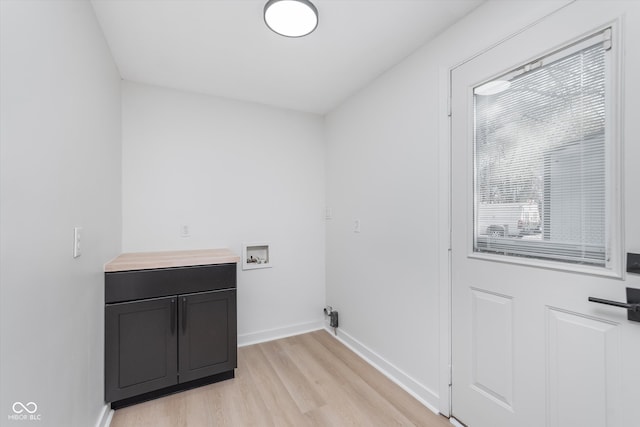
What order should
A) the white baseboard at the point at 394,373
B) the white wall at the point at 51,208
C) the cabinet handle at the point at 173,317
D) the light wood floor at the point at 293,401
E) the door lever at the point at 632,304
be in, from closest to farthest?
the white wall at the point at 51,208 < the door lever at the point at 632,304 < the light wood floor at the point at 293,401 < the white baseboard at the point at 394,373 < the cabinet handle at the point at 173,317

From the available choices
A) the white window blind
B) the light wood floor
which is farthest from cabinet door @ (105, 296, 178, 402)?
the white window blind

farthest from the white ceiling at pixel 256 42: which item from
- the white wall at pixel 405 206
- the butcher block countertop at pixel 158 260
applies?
the butcher block countertop at pixel 158 260

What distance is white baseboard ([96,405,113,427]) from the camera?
169 centimetres

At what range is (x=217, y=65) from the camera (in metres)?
2.22

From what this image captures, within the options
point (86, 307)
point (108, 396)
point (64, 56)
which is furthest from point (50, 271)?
point (108, 396)

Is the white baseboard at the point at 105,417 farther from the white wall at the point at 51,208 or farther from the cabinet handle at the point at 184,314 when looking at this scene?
the cabinet handle at the point at 184,314

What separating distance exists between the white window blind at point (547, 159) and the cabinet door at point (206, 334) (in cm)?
190

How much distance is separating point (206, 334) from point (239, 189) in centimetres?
140

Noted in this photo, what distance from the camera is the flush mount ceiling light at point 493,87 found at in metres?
1.52

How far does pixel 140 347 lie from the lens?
6.44 feet

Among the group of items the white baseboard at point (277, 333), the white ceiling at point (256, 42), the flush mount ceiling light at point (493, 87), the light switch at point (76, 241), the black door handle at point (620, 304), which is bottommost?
the white baseboard at point (277, 333)

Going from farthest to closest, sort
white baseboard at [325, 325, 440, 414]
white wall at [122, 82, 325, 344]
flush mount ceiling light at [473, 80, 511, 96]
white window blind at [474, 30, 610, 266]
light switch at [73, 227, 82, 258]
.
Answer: white wall at [122, 82, 325, 344], white baseboard at [325, 325, 440, 414], flush mount ceiling light at [473, 80, 511, 96], light switch at [73, 227, 82, 258], white window blind at [474, 30, 610, 266]

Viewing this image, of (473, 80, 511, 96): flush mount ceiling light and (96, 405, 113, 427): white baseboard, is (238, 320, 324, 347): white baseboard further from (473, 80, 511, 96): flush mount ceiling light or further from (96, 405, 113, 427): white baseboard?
(473, 80, 511, 96): flush mount ceiling light

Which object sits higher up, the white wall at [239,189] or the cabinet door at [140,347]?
the white wall at [239,189]
